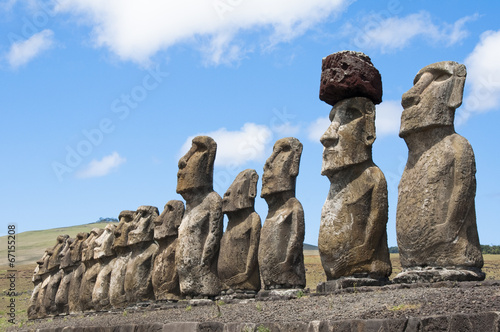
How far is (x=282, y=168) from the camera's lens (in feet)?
41.0

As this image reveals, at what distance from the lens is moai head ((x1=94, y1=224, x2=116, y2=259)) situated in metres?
19.2

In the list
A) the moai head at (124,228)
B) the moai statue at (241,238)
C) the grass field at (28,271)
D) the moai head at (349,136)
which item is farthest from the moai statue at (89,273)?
the moai head at (349,136)

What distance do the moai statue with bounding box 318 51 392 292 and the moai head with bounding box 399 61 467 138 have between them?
89 centimetres

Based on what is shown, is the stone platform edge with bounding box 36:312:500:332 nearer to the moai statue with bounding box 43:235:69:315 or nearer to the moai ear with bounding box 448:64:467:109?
the moai ear with bounding box 448:64:467:109

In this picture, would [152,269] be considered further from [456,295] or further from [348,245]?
[456,295]

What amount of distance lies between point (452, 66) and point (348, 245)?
10.5 ft

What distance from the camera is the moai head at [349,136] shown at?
35.3 ft

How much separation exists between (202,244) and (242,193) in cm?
165

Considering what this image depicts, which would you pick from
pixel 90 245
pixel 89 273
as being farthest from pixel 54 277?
pixel 89 273

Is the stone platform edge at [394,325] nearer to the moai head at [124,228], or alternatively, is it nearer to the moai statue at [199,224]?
the moai statue at [199,224]

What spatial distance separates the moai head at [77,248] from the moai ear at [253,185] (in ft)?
34.0

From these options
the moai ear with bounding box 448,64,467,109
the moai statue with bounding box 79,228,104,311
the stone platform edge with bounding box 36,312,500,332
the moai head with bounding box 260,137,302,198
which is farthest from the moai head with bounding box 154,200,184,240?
the moai ear with bounding box 448,64,467,109

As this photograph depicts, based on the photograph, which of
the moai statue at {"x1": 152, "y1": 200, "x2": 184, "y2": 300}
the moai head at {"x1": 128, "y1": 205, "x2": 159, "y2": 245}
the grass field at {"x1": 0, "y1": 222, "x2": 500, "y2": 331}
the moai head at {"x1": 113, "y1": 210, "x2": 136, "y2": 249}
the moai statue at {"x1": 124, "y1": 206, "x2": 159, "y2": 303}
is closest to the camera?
the moai statue at {"x1": 152, "y1": 200, "x2": 184, "y2": 300}

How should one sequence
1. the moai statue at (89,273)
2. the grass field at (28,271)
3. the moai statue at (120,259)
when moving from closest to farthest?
the moai statue at (120,259)
the moai statue at (89,273)
the grass field at (28,271)
